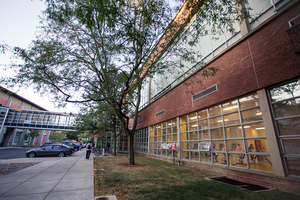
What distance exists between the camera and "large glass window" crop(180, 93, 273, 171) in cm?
658

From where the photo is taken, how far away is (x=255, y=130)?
6762 millimetres

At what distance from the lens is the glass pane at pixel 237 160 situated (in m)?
7.07

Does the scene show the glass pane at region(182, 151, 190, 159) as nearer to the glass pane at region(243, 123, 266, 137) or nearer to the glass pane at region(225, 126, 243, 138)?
the glass pane at region(225, 126, 243, 138)

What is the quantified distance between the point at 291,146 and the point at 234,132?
244 centimetres

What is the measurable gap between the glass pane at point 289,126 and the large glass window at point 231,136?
665 millimetres

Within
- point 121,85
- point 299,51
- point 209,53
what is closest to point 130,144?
point 121,85

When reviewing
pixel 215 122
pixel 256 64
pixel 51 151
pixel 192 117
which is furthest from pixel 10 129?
pixel 256 64

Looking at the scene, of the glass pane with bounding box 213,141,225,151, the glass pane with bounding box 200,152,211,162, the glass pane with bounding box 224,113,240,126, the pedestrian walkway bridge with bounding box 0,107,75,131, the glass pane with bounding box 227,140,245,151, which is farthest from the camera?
the pedestrian walkway bridge with bounding box 0,107,75,131

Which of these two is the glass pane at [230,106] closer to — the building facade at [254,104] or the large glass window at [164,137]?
the building facade at [254,104]

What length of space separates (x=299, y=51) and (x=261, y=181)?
17.1ft

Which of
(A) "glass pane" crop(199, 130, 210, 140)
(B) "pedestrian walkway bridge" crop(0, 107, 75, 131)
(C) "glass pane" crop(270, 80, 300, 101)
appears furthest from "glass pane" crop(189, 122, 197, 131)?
(B) "pedestrian walkway bridge" crop(0, 107, 75, 131)

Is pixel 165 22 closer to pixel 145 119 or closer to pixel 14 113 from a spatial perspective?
pixel 145 119

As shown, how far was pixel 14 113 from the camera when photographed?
39125mm

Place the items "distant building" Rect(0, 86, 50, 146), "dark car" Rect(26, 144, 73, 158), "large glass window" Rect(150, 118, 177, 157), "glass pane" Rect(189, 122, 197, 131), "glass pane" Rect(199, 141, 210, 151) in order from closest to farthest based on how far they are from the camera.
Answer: "glass pane" Rect(199, 141, 210, 151)
"glass pane" Rect(189, 122, 197, 131)
"large glass window" Rect(150, 118, 177, 157)
"dark car" Rect(26, 144, 73, 158)
"distant building" Rect(0, 86, 50, 146)
